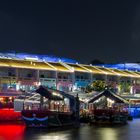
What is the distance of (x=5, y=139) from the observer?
110 feet

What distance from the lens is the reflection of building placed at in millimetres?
79438

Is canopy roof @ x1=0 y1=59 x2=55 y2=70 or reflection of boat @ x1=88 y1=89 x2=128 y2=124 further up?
canopy roof @ x1=0 y1=59 x2=55 y2=70

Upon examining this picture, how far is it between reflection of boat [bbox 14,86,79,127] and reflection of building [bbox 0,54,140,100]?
54.3 feet

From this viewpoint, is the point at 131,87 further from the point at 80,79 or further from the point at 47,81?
the point at 47,81

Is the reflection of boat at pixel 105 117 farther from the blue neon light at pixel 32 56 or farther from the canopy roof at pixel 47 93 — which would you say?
the blue neon light at pixel 32 56

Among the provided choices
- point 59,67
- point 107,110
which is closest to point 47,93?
point 107,110

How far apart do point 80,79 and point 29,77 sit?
1586 centimetres

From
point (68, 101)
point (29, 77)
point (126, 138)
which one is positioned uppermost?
point (29, 77)

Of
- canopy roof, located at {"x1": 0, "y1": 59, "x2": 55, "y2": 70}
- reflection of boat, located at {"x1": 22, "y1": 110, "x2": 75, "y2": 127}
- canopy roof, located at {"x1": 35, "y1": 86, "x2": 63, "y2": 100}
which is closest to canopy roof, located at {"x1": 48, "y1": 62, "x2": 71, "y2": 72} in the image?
canopy roof, located at {"x1": 0, "y1": 59, "x2": 55, "y2": 70}

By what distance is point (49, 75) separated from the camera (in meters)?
89.5

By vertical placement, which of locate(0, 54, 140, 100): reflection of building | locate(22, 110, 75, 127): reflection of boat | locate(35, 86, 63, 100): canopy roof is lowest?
locate(22, 110, 75, 127): reflection of boat

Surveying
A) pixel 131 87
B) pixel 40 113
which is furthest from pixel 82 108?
pixel 131 87

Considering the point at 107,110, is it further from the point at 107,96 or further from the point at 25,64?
the point at 25,64

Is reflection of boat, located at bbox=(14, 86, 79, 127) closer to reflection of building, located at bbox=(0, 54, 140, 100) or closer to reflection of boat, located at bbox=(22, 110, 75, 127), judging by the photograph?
reflection of boat, located at bbox=(22, 110, 75, 127)
